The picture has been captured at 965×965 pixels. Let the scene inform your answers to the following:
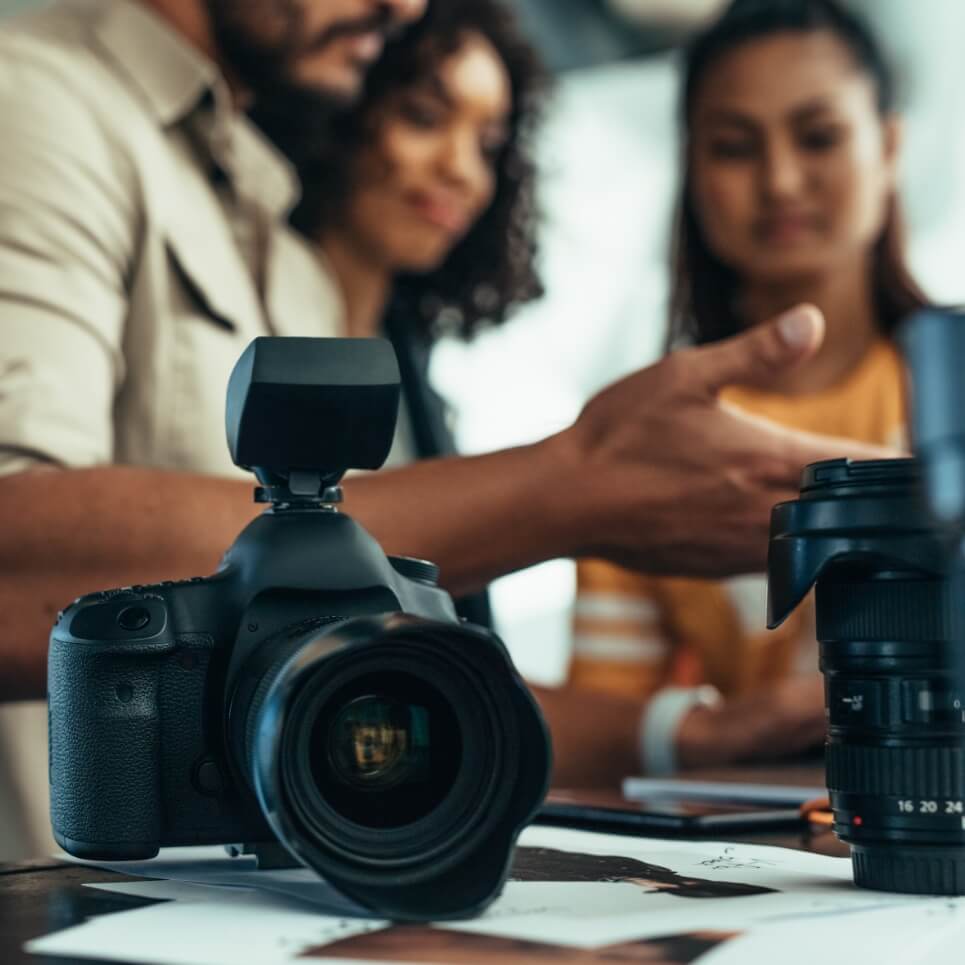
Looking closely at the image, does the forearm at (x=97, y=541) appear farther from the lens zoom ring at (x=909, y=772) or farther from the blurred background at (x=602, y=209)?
the blurred background at (x=602, y=209)

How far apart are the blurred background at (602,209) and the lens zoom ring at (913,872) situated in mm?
1336

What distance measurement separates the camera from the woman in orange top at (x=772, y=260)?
4.02 ft

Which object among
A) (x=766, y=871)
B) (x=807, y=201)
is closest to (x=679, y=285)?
(x=807, y=201)

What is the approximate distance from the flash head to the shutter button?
0.06 m

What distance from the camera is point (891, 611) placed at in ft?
1.29

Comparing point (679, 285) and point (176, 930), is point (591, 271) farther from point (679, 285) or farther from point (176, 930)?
point (176, 930)

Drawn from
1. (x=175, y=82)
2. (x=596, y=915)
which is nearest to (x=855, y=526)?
(x=596, y=915)

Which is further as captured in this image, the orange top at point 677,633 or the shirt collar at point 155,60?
the orange top at point 677,633

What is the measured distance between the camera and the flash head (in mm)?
400

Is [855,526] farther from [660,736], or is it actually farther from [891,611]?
[660,736]

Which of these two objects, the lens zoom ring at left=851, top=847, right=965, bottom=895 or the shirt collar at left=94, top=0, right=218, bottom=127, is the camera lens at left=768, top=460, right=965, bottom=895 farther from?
the shirt collar at left=94, top=0, right=218, bottom=127

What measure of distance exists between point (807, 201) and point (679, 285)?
16 cm

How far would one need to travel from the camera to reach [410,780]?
1.29ft

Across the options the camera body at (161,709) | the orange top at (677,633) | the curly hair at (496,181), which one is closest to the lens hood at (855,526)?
→ the camera body at (161,709)
